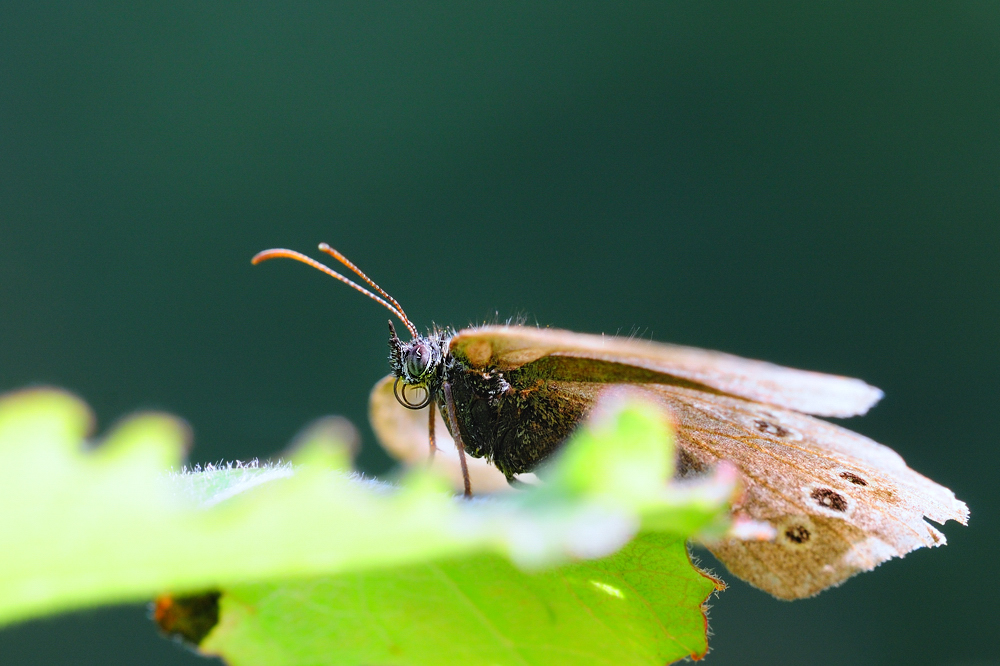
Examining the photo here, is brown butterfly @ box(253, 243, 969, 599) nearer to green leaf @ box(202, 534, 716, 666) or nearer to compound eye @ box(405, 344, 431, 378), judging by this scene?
compound eye @ box(405, 344, 431, 378)

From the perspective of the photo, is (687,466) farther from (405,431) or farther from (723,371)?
(405,431)

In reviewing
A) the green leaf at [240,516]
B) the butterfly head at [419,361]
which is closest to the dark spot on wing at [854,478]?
the butterfly head at [419,361]

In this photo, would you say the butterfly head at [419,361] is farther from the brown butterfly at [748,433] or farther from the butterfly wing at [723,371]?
the butterfly wing at [723,371]

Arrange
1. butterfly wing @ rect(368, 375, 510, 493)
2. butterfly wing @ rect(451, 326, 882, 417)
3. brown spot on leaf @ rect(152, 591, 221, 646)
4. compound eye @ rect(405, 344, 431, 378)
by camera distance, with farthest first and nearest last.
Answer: butterfly wing @ rect(368, 375, 510, 493) < compound eye @ rect(405, 344, 431, 378) < butterfly wing @ rect(451, 326, 882, 417) < brown spot on leaf @ rect(152, 591, 221, 646)

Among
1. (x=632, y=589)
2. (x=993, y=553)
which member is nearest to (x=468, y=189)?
(x=993, y=553)

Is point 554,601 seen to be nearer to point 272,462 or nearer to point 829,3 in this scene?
point 272,462

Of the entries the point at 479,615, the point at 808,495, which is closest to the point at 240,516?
the point at 479,615

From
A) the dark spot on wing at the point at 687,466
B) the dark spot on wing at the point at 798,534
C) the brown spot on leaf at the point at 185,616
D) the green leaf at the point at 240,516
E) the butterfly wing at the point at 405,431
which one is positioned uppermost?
the green leaf at the point at 240,516

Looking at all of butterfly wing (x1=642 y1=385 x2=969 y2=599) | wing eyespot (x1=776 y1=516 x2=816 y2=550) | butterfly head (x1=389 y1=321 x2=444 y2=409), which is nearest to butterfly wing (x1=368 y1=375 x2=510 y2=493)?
butterfly head (x1=389 y1=321 x2=444 y2=409)

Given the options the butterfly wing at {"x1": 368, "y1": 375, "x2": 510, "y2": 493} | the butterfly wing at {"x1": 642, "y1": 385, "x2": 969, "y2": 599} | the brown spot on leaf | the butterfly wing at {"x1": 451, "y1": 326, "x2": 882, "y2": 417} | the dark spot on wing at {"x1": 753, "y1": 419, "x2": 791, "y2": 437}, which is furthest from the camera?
the butterfly wing at {"x1": 368, "y1": 375, "x2": 510, "y2": 493}
